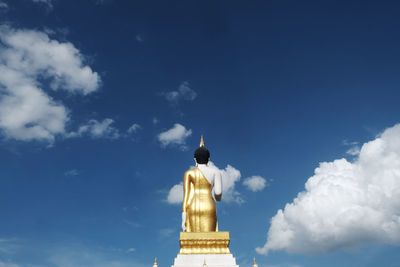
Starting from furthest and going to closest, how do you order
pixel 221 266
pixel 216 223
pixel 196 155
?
pixel 196 155 < pixel 216 223 < pixel 221 266

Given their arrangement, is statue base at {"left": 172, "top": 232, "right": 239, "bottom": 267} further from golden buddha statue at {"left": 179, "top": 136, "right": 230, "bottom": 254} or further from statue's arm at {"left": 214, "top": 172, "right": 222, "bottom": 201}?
statue's arm at {"left": 214, "top": 172, "right": 222, "bottom": 201}

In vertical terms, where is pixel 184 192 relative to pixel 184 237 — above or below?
above

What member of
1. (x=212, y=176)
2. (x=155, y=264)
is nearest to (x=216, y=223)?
(x=212, y=176)

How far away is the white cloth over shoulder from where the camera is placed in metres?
22.2

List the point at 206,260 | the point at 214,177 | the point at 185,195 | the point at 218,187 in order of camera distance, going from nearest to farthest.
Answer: the point at 206,260
the point at 185,195
the point at 218,187
the point at 214,177

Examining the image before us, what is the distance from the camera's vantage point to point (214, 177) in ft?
74.0

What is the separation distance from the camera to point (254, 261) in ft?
62.5

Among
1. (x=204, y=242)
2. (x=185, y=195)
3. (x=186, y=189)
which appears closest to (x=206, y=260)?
(x=204, y=242)

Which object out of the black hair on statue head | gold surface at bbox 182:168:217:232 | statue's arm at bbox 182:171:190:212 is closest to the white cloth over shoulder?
gold surface at bbox 182:168:217:232

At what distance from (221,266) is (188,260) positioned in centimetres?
168

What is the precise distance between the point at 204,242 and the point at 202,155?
577 cm

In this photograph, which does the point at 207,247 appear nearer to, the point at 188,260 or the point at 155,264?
the point at 188,260

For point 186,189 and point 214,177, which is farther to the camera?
point 214,177

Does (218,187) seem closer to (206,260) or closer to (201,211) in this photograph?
(201,211)
